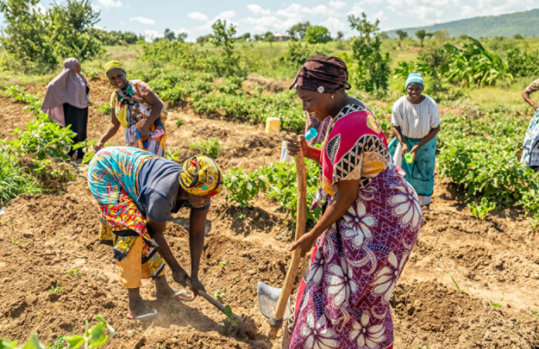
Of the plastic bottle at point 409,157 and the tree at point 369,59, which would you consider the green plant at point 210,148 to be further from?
the tree at point 369,59

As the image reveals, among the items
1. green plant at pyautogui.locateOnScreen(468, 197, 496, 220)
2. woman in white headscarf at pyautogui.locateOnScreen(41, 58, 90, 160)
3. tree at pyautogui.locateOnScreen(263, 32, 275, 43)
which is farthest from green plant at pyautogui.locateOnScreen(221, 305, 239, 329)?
tree at pyautogui.locateOnScreen(263, 32, 275, 43)

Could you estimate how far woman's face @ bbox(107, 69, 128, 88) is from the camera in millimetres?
4035

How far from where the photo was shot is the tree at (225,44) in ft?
43.2

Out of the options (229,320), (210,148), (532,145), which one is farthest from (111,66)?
(532,145)

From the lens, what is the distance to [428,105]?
4.25 m

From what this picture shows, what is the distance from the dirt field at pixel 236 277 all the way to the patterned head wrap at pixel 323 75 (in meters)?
1.64

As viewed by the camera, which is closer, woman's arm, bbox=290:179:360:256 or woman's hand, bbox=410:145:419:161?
woman's arm, bbox=290:179:360:256

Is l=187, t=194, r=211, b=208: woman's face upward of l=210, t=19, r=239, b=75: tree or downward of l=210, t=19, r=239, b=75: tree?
downward

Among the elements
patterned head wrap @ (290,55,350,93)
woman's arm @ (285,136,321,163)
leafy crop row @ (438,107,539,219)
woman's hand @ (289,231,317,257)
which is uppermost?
patterned head wrap @ (290,55,350,93)

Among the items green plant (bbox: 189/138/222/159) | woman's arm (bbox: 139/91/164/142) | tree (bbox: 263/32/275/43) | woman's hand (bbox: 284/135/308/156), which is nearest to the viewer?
woman's hand (bbox: 284/135/308/156)

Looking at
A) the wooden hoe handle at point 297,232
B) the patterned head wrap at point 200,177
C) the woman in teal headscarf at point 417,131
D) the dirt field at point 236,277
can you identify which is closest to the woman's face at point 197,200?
the patterned head wrap at point 200,177

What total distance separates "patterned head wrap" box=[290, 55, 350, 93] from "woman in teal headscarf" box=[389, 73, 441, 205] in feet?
8.02

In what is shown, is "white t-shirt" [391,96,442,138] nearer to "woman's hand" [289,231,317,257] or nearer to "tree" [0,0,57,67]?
"woman's hand" [289,231,317,257]

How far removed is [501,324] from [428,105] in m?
2.16
